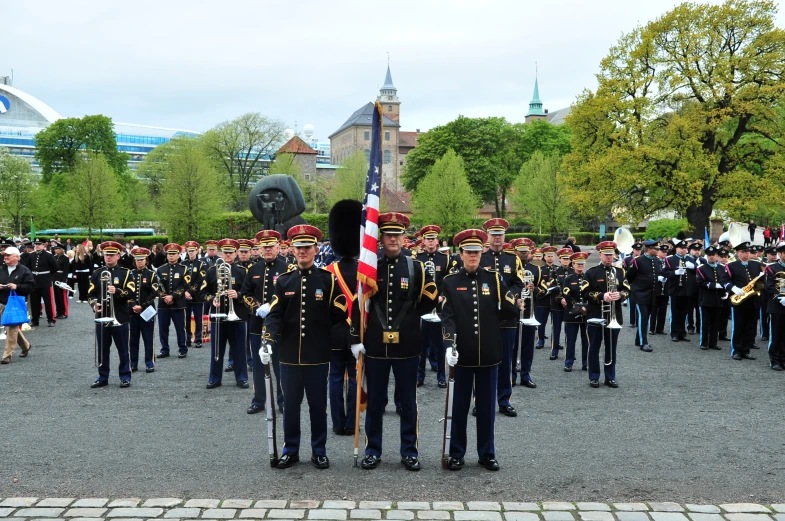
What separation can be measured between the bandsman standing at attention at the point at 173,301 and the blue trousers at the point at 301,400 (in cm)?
709

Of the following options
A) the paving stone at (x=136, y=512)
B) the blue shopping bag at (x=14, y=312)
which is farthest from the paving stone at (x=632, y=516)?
the blue shopping bag at (x=14, y=312)

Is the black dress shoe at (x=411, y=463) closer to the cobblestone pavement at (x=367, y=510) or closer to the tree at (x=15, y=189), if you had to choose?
the cobblestone pavement at (x=367, y=510)

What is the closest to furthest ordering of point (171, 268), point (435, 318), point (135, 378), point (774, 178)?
1. point (435, 318)
2. point (135, 378)
3. point (171, 268)
4. point (774, 178)

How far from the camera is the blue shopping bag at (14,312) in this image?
40.8ft

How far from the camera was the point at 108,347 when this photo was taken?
10.4 meters

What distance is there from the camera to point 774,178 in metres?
32.1

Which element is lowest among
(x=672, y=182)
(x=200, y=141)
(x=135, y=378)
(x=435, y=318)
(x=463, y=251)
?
(x=135, y=378)

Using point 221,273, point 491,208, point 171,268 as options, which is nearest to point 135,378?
point 221,273

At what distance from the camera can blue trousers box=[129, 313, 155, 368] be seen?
38.2 ft

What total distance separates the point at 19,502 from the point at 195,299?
331 inches

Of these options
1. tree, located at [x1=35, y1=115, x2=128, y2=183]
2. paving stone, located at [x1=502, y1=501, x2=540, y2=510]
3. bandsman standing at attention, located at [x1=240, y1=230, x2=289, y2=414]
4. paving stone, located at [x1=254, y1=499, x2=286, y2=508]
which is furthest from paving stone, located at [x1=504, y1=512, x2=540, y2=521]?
tree, located at [x1=35, y1=115, x2=128, y2=183]

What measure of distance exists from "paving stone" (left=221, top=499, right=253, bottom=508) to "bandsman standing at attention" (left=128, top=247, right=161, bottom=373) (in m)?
5.77

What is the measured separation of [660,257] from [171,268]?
37.8 ft

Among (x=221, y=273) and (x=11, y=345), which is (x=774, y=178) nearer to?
(x=221, y=273)
